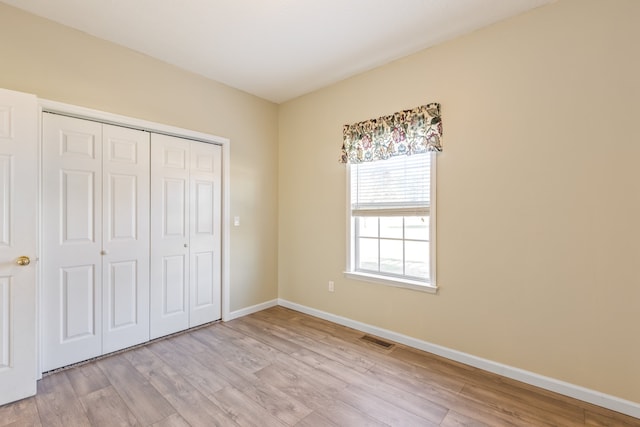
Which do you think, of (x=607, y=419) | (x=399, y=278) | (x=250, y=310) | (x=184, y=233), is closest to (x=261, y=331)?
(x=250, y=310)

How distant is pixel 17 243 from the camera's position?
6.59 ft

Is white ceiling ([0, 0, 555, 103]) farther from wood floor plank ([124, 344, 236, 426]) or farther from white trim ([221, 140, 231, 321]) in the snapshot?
wood floor plank ([124, 344, 236, 426])

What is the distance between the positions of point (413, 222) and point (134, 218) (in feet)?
9.06

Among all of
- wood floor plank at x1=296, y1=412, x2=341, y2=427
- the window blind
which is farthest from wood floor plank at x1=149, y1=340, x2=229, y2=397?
the window blind

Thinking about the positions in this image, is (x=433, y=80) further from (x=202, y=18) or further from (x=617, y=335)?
(x=617, y=335)

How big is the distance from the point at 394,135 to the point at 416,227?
95 centimetres

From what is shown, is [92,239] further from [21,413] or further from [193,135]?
[193,135]

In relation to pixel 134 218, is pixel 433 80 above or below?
above

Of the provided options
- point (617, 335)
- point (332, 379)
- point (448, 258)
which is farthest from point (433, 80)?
point (332, 379)

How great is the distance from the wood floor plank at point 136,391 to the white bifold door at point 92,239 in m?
0.26

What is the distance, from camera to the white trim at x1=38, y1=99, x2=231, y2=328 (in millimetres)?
2371

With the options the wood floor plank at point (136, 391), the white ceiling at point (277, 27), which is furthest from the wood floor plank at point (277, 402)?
the white ceiling at point (277, 27)

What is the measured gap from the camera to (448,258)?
261cm

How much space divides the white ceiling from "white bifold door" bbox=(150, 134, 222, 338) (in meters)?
0.93
